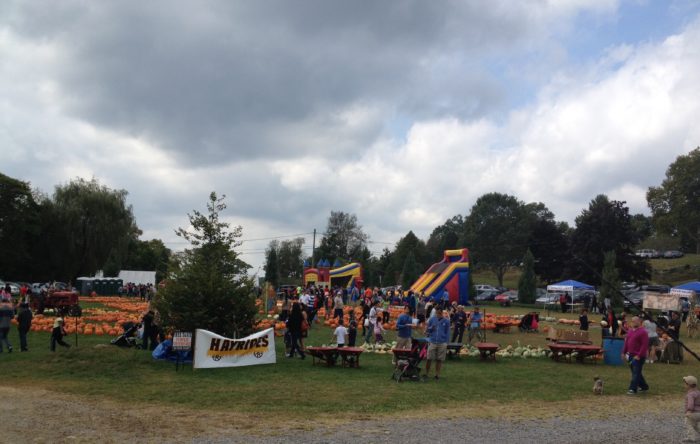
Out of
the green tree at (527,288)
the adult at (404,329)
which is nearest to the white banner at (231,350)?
the adult at (404,329)

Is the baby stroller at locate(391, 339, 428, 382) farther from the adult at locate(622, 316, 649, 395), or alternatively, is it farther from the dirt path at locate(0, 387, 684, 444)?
the adult at locate(622, 316, 649, 395)

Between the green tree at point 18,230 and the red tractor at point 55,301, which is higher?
the green tree at point 18,230

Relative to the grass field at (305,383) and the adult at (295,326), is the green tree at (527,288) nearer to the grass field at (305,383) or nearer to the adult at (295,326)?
the grass field at (305,383)

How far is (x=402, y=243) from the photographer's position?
10369 cm

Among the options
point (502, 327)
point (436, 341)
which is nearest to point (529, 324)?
point (502, 327)

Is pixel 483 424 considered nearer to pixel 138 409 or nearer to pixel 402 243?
pixel 138 409

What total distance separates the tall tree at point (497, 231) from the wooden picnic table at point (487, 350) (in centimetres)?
7297

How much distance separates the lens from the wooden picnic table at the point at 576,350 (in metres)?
17.7

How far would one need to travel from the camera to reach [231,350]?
1552 cm

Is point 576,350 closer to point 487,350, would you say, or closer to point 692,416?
point 487,350

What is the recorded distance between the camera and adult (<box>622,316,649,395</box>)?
512 inches

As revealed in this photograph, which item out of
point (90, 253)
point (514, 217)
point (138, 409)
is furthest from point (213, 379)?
point (514, 217)

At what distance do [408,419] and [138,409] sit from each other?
4960 mm

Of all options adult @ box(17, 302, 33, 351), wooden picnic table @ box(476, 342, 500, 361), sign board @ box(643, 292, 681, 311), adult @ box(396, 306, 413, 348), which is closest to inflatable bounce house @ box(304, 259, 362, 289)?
sign board @ box(643, 292, 681, 311)
